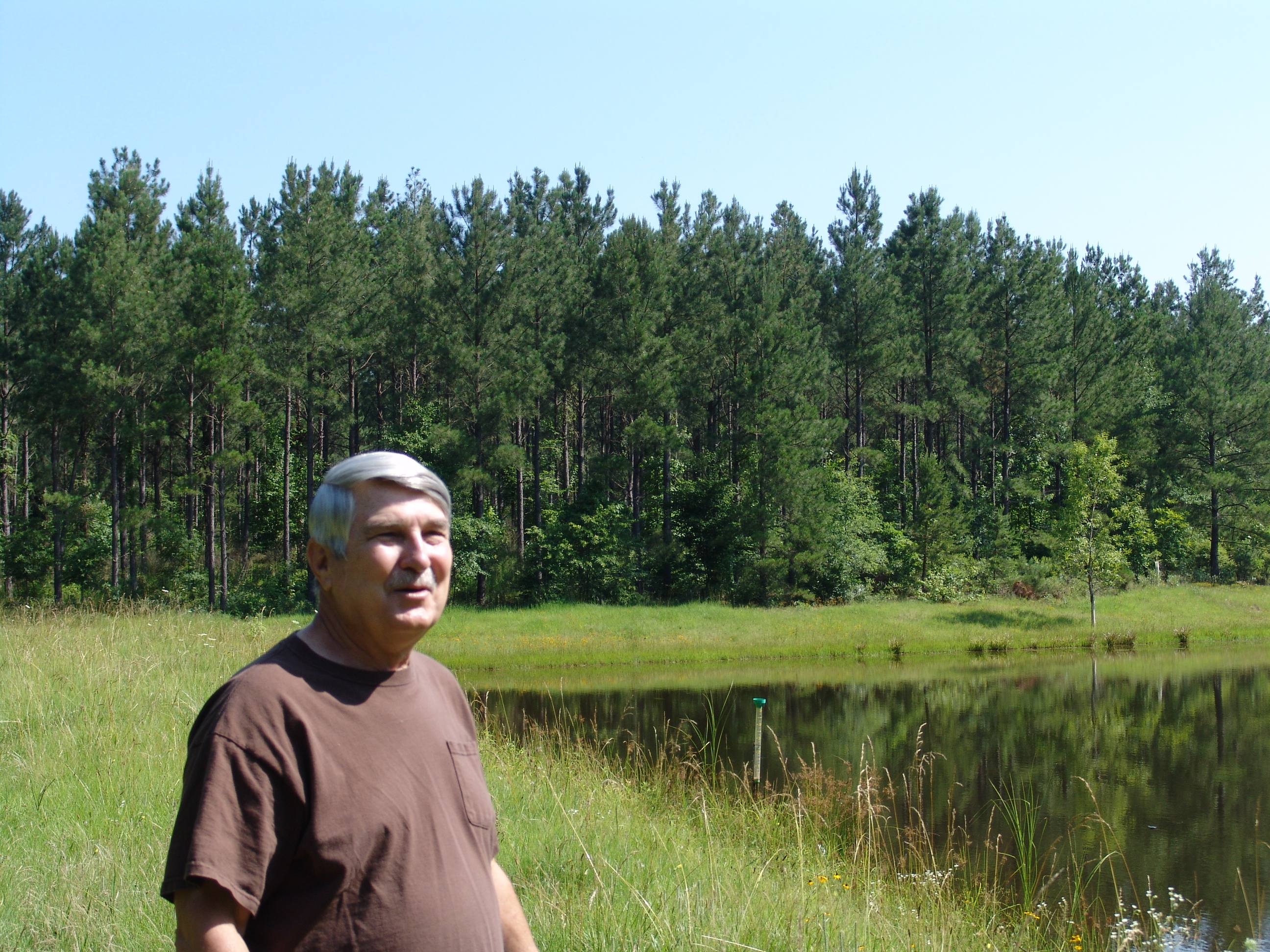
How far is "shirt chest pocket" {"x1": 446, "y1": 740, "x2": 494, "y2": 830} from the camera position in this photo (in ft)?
6.52

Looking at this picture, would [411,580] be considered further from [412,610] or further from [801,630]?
[801,630]

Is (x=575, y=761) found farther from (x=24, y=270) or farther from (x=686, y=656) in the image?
(x=24, y=270)

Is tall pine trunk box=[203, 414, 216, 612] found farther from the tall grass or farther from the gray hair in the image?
the gray hair

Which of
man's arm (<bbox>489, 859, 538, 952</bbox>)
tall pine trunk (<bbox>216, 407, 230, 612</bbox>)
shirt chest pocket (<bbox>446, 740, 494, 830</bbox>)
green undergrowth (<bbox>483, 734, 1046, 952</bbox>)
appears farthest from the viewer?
tall pine trunk (<bbox>216, 407, 230, 612</bbox>)

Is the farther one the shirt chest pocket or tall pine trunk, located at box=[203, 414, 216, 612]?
tall pine trunk, located at box=[203, 414, 216, 612]

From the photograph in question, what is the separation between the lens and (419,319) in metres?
35.4

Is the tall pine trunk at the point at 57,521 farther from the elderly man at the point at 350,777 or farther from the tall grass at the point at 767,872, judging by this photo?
the elderly man at the point at 350,777

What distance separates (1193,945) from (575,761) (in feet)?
17.3

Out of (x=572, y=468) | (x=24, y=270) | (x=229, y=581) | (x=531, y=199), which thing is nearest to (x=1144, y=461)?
(x=572, y=468)

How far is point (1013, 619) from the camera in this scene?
3341cm

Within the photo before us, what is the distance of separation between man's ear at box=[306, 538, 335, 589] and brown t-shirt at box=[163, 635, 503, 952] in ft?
0.46

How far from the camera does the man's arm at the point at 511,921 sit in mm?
2131

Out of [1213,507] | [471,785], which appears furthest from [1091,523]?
[471,785]

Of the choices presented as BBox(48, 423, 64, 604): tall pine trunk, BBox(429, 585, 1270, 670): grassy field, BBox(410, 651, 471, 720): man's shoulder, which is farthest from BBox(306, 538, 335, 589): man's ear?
BBox(48, 423, 64, 604): tall pine trunk
